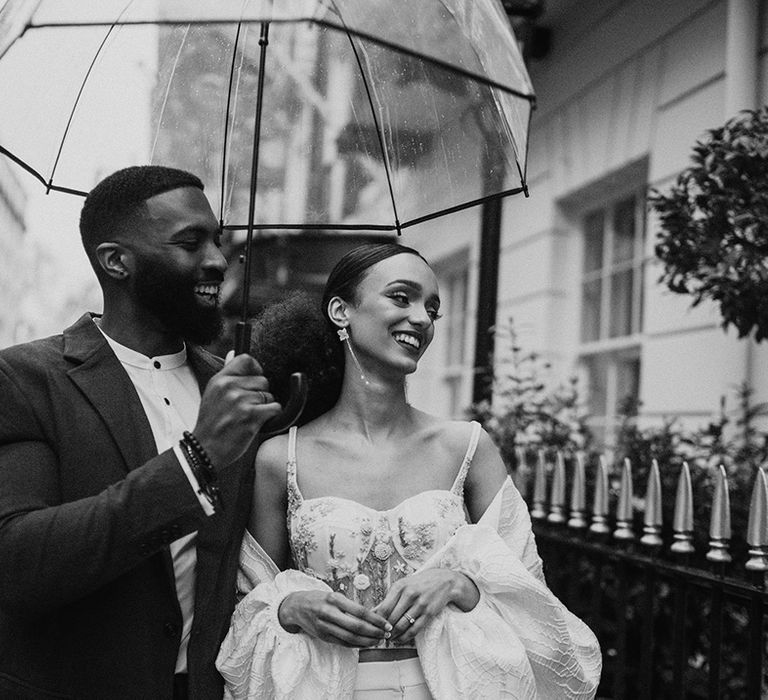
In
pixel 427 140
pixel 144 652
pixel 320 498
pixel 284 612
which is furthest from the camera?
pixel 427 140

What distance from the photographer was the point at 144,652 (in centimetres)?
217

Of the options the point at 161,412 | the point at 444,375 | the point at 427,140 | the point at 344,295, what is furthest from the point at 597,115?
the point at 161,412

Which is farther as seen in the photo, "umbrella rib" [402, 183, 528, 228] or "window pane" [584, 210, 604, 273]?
"window pane" [584, 210, 604, 273]

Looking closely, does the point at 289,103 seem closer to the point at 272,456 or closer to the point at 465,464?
the point at 272,456

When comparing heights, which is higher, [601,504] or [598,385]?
[598,385]

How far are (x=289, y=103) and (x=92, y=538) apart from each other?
1.82 metres

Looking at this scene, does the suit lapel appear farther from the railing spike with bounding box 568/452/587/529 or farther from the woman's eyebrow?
the railing spike with bounding box 568/452/587/529

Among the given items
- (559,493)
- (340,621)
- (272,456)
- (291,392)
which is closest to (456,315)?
(559,493)

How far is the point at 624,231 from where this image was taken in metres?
7.03

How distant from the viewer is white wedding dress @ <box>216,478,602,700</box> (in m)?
2.31

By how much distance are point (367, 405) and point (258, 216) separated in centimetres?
87

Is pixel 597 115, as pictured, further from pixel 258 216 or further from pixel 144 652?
pixel 144 652

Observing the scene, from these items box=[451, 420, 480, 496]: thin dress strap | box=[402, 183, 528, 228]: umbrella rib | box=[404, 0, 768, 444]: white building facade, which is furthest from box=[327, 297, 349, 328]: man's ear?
box=[404, 0, 768, 444]: white building facade

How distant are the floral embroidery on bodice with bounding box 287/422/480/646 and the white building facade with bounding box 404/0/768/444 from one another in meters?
2.67
